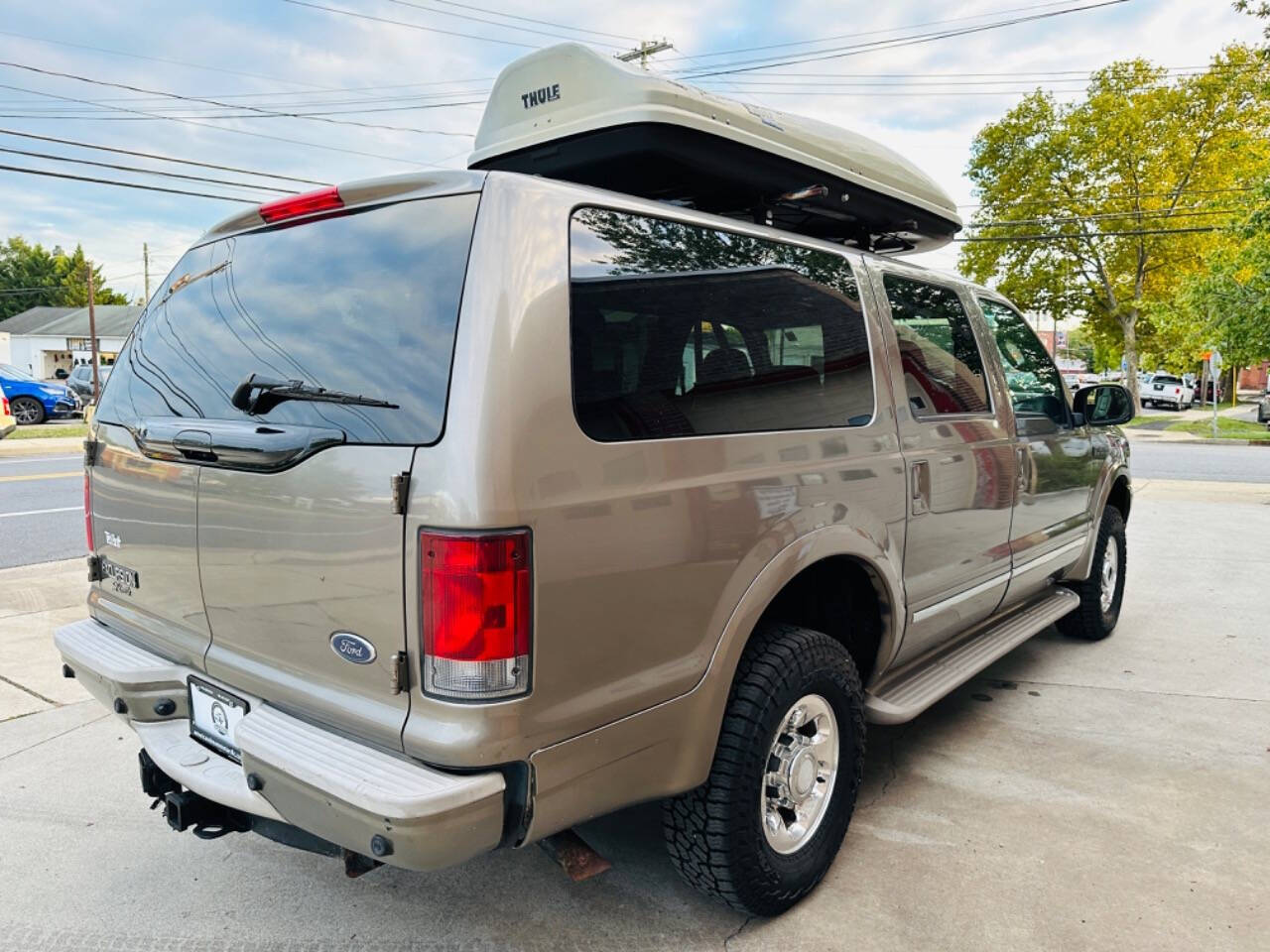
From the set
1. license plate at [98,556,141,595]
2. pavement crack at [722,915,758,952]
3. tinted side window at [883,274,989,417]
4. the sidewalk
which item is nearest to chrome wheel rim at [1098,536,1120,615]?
tinted side window at [883,274,989,417]

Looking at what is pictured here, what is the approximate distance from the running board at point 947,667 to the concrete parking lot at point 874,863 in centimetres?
40

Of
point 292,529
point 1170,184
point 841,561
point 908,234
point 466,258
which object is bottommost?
point 841,561

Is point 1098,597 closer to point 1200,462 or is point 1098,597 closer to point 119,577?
point 119,577

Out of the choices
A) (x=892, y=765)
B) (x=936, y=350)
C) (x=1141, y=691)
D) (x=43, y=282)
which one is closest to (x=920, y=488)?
(x=936, y=350)

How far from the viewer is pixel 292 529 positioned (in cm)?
203

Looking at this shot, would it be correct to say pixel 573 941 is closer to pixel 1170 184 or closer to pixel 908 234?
pixel 908 234

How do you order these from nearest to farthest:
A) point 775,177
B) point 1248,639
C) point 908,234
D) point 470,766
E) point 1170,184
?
point 470,766, point 775,177, point 908,234, point 1248,639, point 1170,184

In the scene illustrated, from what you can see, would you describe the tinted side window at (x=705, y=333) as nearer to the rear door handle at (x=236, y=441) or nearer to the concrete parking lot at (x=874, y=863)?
the rear door handle at (x=236, y=441)

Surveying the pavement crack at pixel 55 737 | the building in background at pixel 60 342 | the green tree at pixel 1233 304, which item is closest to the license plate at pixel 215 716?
the pavement crack at pixel 55 737

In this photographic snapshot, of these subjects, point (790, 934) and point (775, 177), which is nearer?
point (790, 934)

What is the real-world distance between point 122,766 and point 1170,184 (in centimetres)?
3506

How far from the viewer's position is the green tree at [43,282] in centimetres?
7562

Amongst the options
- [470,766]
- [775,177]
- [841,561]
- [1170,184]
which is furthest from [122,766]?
[1170,184]

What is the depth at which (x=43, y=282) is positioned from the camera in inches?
3007
